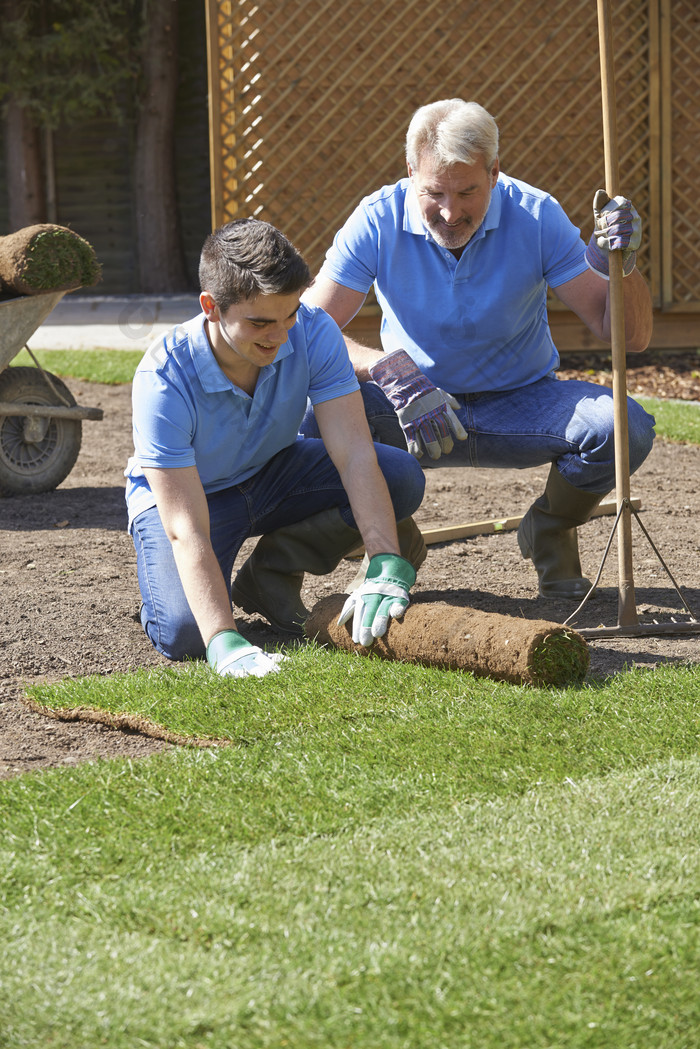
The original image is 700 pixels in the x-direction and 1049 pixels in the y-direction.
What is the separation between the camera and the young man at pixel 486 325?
3539 millimetres

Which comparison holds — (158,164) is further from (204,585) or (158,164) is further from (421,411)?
(204,585)

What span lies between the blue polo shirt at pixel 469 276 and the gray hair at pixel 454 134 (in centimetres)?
25

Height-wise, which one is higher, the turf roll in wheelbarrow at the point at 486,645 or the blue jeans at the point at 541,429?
the blue jeans at the point at 541,429

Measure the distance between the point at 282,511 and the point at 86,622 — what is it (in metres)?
Answer: 0.70

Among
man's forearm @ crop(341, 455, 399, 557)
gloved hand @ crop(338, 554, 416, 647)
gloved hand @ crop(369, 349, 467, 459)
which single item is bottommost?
gloved hand @ crop(338, 554, 416, 647)

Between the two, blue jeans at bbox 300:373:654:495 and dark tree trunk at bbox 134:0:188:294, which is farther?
dark tree trunk at bbox 134:0:188:294

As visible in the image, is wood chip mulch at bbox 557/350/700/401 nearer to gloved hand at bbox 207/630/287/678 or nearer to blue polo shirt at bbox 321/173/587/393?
blue polo shirt at bbox 321/173/587/393

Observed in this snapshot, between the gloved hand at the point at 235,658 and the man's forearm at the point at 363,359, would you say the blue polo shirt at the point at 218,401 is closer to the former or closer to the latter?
the man's forearm at the point at 363,359

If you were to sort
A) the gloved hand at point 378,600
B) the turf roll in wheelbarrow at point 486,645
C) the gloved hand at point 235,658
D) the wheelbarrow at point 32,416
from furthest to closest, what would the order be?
the wheelbarrow at point 32,416 < the gloved hand at point 378,600 < the gloved hand at point 235,658 < the turf roll in wheelbarrow at point 486,645

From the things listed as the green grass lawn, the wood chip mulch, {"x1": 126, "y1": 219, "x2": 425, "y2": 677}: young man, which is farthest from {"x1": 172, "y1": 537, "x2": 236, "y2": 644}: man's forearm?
the wood chip mulch

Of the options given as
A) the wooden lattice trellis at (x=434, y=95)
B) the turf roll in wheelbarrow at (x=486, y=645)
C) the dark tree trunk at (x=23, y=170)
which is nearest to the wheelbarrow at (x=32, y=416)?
the turf roll in wheelbarrow at (x=486, y=645)

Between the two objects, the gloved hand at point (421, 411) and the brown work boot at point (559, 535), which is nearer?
the gloved hand at point (421, 411)

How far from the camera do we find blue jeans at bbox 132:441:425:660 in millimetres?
3443

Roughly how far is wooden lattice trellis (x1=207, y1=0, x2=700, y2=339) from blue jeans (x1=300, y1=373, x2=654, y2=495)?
5243 millimetres
